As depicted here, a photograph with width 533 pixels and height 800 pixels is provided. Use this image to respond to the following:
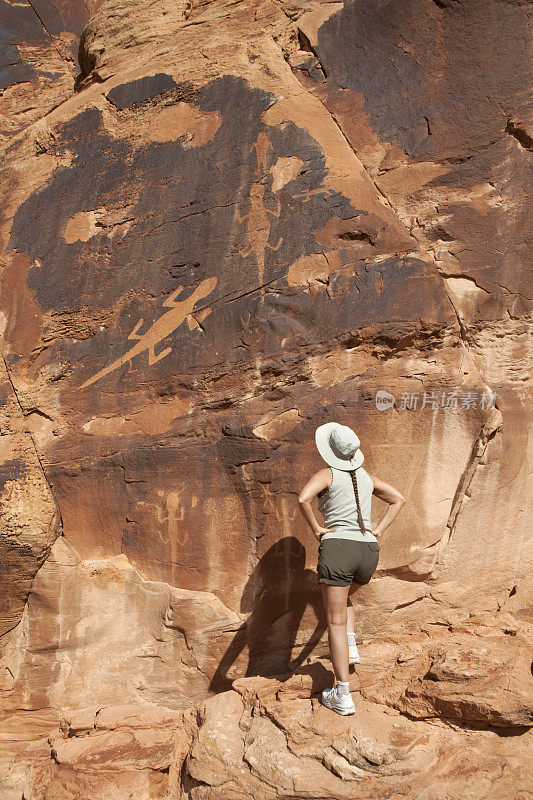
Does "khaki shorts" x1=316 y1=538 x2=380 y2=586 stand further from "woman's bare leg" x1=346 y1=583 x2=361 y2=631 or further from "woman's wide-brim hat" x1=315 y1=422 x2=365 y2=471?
"woman's wide-brim hat" x1=315 y1=422 x2=365 y2=471

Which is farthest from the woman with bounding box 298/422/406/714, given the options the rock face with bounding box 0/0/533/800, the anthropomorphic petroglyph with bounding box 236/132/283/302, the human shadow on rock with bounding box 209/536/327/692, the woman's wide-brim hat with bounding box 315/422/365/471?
the anthropomorphic petroglyph with bounding box 236/132/283/302

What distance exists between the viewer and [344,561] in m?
3.26

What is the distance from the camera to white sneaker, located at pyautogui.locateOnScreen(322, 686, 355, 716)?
3.29 m

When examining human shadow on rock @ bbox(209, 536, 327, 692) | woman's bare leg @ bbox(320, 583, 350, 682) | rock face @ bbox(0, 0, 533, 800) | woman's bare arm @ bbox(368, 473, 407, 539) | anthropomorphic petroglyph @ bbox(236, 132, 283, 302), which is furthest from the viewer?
anthropomorphic petroglyph @ bbox(236, 132, 283, 302)

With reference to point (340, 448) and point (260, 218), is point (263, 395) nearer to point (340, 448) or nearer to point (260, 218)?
point (340, 448)

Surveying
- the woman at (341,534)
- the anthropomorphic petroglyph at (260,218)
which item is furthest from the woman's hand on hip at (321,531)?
the anthropomorphic petroglyph at (260,218)

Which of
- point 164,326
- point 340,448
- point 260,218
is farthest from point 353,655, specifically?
point 260,218

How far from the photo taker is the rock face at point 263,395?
3809mm

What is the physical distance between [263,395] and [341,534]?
1101 mm

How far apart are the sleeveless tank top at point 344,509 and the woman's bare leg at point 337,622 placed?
0.28m

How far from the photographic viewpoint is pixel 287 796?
305cm

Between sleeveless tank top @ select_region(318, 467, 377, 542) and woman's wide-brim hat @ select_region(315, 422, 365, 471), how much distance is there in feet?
0.15

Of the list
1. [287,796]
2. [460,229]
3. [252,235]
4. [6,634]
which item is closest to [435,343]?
[460,229]

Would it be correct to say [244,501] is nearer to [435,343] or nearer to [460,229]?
[435,343]
